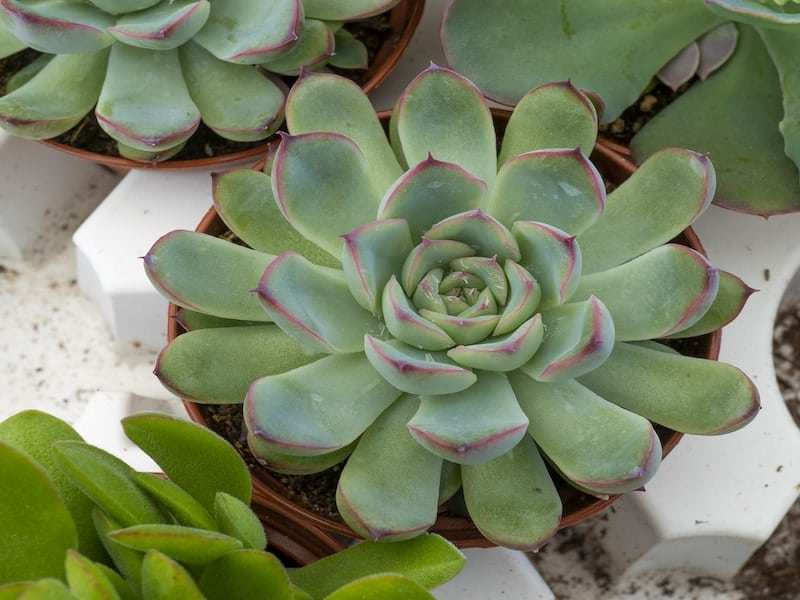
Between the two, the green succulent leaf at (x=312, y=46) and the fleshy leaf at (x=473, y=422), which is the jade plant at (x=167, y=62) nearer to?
the green succulent leaf at (x=312, y=46)

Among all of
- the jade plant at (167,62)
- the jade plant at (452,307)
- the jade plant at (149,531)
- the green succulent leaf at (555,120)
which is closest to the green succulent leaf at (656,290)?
the jade plant at (452,307)

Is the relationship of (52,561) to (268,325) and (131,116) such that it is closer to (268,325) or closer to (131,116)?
(268,325)

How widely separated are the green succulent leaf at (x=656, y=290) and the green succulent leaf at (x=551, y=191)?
47 millimetres

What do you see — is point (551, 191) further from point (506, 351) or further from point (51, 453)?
point (51, 453)

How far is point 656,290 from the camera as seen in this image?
731mm

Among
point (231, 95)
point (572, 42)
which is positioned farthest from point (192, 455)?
point (572, 42)

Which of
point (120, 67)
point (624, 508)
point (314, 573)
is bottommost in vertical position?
point (624, 508)

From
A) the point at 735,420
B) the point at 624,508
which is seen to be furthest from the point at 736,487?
the point at 735,420

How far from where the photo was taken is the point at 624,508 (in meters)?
1.08

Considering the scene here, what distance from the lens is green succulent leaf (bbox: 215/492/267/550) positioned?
63 centimetres

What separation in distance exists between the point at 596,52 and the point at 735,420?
39cm

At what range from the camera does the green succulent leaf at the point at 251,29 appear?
2.76ft

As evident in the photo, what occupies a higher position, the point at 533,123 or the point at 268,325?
the point at 533,123

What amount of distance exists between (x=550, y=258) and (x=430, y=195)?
0.10m
